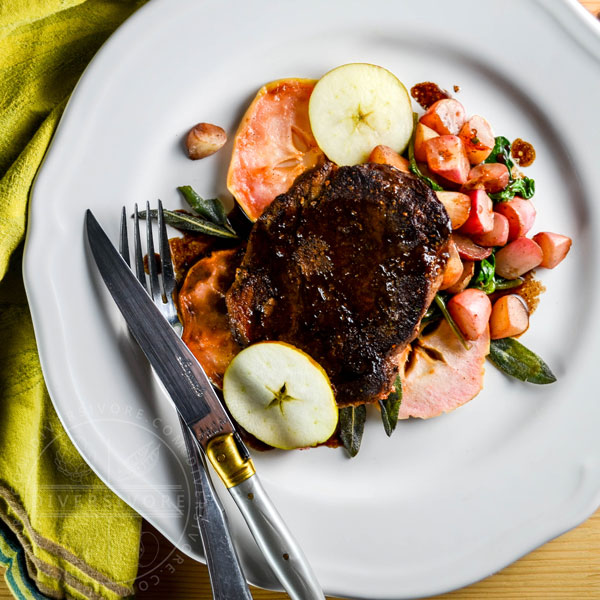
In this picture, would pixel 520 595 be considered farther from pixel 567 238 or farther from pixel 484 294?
pixel 567 238

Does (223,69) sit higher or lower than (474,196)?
lower

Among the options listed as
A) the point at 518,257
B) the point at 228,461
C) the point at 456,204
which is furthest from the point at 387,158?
the point at 228,461

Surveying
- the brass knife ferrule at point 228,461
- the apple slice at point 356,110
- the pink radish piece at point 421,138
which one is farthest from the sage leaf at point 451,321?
the brass knife ferrule at point 228,461

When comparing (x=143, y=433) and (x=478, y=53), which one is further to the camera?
(x=478, y=53)

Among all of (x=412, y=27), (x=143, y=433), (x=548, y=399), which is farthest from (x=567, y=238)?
(x=143, y=433)

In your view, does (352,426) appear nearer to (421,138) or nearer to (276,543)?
(276,543)

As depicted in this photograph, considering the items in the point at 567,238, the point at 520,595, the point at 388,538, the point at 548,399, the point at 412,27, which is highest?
the point at 412,27
